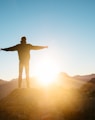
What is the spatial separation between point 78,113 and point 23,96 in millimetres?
2928

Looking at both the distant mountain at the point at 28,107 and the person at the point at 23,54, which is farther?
the person at the point at 23,54

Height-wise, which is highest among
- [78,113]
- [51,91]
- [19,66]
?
[19,66]

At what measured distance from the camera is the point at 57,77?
32125 millimetres

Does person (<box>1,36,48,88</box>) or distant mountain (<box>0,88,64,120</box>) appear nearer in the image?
distant mountain (<box>0,88,64,120</box>)

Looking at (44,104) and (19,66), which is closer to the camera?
(44,104)

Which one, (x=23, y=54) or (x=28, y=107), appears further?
(x=23, y=54)

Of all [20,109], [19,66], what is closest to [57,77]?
[19,66]

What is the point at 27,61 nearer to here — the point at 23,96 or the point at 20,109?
the point at 23,96

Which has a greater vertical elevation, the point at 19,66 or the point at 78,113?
the point at 19,66

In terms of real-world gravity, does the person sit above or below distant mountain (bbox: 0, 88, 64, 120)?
above

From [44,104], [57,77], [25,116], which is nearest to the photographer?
[25,116]

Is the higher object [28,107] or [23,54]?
[23,54]

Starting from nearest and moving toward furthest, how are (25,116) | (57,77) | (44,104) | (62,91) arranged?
(25,116) < (44,104) < (62,91) < (57,77)

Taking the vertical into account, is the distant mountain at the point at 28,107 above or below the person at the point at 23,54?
below
